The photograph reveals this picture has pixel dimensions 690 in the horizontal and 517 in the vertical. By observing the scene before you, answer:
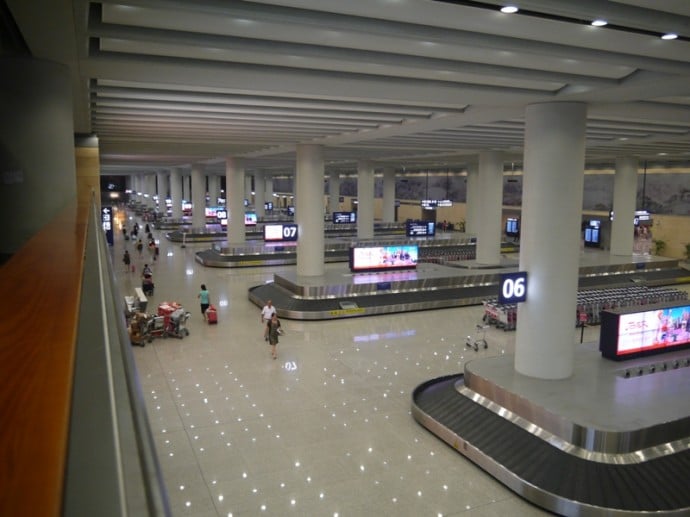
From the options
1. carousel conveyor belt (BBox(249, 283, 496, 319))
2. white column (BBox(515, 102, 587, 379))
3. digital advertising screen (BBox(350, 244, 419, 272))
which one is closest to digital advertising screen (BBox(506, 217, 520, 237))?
digital advertising screen (BBox(350, 244, 419, 272))

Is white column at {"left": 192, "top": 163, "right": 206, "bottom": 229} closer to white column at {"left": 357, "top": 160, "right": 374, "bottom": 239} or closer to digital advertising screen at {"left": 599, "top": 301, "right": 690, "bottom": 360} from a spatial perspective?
white column at {"left": 357, "top": 160, "right": 374, "bottom": 239}

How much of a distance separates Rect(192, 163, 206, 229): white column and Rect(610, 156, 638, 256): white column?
27.5 metres

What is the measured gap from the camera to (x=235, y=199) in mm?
32438

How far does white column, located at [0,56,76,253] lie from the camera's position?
6828 mm

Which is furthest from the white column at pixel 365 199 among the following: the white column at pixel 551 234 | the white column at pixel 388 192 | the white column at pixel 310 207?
the white column at pixel 551 234

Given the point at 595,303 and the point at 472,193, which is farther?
the point at 472,193

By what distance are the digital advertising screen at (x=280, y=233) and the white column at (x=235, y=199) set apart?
2175mm

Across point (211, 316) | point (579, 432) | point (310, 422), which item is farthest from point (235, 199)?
point (579, 432)

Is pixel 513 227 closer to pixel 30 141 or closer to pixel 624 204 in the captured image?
pixel 624 204

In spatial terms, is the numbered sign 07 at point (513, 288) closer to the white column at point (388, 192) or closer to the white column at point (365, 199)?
the white column at point (365, 199)

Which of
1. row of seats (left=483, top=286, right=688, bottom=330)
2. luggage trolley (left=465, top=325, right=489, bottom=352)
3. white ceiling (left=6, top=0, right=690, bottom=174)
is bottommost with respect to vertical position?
luggage trolley (left=465, top=325, right=489, bottom=352)

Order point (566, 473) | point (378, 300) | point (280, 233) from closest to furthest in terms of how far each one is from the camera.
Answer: point (566, 473), point (378, 300), point (280, 233)

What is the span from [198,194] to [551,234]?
35814 millimetres

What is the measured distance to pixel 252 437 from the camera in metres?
9.00
